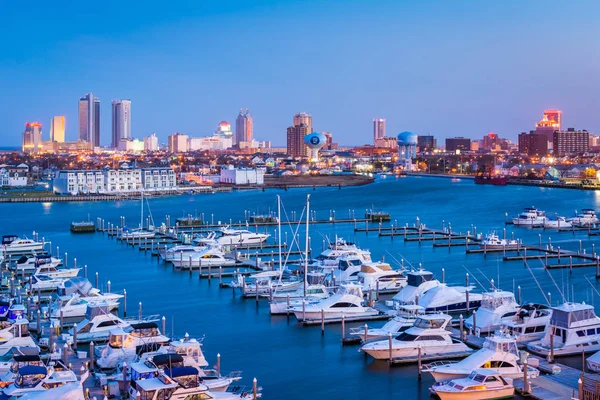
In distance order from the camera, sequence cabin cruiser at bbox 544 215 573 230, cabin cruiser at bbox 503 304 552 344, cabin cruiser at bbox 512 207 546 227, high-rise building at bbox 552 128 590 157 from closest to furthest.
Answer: cabin cruiser at bbox 503 304 552 344 < cabin cruiser at bbox 544 215 573 230 < cabin cruiser at bbox 512 207 546 227 < high-rise building at bbox 552 128 590 157

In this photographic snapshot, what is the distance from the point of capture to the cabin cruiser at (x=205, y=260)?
1923 cm

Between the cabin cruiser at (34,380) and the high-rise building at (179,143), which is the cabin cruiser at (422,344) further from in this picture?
the high-rise building at (179,143)

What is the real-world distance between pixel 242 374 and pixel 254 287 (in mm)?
4872

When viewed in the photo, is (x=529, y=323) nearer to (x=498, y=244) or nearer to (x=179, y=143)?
(x=498, y=244)

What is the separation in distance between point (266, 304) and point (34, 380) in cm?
666

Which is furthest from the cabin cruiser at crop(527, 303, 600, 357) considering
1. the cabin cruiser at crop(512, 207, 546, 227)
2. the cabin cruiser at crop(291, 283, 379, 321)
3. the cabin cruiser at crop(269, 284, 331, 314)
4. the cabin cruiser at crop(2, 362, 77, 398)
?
Answer: the cabin cruiser at crop(512, 207, 546, 227)

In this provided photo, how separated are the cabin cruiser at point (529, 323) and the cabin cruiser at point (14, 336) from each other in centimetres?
604

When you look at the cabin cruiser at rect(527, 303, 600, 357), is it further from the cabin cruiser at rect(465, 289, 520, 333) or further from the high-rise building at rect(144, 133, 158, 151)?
the high-rise building at rect(144, 133, 158, 151)

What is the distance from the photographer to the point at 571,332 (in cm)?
1045

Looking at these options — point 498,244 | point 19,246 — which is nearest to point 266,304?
point 498,244

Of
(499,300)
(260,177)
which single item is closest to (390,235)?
(499,300)

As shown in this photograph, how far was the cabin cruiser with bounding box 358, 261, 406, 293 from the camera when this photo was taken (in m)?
15.4

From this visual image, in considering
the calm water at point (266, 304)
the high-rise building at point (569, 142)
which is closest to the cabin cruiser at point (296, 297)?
the calm water at point (266, 304)

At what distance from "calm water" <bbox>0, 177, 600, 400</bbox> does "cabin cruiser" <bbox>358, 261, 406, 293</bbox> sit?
1958mm
